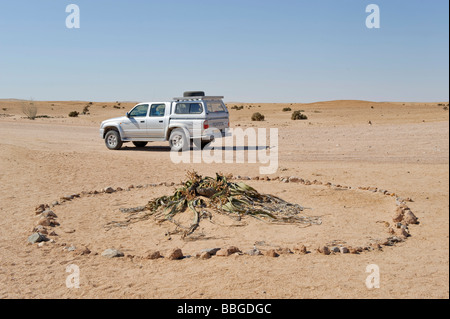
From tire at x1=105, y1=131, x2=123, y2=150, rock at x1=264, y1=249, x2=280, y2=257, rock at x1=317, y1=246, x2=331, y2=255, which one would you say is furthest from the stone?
tire at x1=105, y1=131, x2=123, y2=150

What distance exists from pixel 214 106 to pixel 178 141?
6.40ft

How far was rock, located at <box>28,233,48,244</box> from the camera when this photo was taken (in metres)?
7.10

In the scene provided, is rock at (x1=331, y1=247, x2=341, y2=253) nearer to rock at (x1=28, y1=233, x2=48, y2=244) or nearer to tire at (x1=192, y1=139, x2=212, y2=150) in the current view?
rock at (x1=28, y1=233, x2=48, y2=244)

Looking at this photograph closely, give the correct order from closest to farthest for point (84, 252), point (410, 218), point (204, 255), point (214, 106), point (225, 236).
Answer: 1. point (204, 255)
2. point (84, 252)
3. point (225, 236)
4. point (410, 218)
5. point (214, 106)

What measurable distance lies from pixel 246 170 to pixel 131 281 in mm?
8185

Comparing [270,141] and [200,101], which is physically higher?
[200,101]

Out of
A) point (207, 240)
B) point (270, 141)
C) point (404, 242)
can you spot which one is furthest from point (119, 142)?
point (404, 242)

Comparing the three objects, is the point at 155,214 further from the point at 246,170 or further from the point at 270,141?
the point at 270,141

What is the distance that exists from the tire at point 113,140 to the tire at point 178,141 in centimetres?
231

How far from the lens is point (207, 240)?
23.4 ft

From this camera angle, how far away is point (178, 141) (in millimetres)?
17984

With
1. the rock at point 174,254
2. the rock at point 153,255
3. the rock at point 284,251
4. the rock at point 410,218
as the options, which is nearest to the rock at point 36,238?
the rock at point 153,255

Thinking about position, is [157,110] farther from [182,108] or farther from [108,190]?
[108,190]

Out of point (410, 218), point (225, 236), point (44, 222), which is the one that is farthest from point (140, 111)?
point (410, 218)
